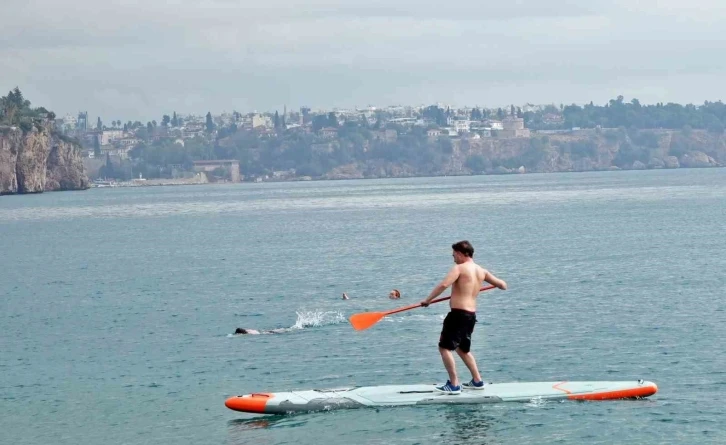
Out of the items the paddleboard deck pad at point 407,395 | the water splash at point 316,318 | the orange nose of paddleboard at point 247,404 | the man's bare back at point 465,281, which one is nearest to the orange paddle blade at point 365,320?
the paddleboard deck pad at point 407,395

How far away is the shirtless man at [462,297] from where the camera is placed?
23219 mm

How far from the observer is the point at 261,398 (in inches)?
997

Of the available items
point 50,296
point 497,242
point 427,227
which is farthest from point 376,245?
point 50,296

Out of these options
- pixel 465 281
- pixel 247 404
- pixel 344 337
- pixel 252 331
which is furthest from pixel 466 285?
pixel 252 331

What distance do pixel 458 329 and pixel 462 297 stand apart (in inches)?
24.8

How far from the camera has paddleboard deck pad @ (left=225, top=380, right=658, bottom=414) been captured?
988 inches

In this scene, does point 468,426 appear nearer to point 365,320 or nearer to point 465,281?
point 465,281

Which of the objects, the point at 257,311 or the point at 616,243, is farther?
the point at 616,243

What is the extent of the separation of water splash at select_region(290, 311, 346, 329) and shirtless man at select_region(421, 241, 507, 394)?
15893mm

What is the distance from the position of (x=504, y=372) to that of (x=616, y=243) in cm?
4770

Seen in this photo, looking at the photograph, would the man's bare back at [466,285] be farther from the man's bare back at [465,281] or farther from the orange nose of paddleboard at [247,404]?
the orange nose of paddleboard at [247,404]

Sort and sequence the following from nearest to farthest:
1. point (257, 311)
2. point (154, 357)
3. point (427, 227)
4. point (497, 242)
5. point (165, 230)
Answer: point (154, 357) < point (257, 311) < point (497, 242) < point (427, 227) < point (165, 230)

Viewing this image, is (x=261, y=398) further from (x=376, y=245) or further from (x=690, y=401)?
(x=376, y=245)

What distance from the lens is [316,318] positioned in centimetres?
4134
